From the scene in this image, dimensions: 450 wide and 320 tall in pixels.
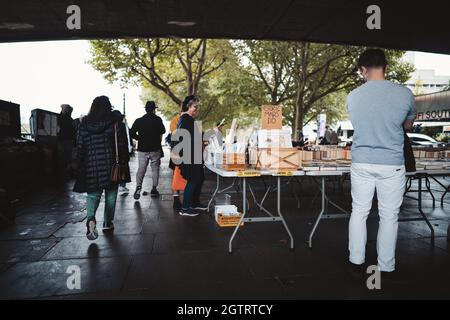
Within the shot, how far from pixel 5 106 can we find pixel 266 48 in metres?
13.5

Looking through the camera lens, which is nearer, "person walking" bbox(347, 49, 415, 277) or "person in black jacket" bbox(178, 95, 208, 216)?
"person walking" bbox(347, 49, 415, 277)

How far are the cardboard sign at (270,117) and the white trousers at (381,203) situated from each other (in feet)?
4.32

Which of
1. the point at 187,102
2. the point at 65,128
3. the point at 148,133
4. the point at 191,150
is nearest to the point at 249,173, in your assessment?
the point at 191,150

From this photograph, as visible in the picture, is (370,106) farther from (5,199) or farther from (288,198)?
(5,199)

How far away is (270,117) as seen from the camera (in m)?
4.27

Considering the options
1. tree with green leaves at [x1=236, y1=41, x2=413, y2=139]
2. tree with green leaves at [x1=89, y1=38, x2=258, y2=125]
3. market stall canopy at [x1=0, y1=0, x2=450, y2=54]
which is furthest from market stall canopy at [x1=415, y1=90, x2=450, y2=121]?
tree with green leaves at [x1=89, y1=38, x2=258, y2=125]

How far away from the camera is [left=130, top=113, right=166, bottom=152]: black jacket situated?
7.15m

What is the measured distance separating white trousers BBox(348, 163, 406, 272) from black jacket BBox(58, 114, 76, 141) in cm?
880

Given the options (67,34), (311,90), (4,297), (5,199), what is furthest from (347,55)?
(4,297)

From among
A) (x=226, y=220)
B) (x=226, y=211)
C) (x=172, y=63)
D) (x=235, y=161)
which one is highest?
(x=172, y=63)

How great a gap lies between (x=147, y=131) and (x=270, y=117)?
12.1 feet

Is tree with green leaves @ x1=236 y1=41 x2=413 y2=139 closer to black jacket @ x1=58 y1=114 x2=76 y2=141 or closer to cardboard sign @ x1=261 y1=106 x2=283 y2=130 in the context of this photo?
black jacket @ x1=58 y1=114 x2=76 y2=141

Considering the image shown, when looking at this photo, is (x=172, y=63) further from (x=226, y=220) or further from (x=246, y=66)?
(x=226, y=220)

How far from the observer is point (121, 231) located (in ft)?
16.0
